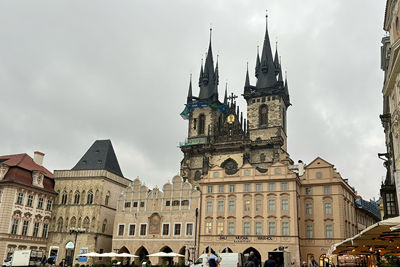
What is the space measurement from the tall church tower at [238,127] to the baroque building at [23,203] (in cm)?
2091

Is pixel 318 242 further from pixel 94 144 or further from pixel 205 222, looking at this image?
pixel 94 144

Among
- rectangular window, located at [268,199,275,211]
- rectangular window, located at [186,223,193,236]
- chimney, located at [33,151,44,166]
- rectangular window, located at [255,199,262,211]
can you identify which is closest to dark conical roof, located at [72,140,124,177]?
chimney, located at [33,151,44,166]

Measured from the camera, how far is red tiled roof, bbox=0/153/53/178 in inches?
1989

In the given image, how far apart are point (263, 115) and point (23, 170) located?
1468 inches

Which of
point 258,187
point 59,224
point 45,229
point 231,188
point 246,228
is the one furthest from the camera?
point 59,224

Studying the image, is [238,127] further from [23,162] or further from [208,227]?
[23,162]

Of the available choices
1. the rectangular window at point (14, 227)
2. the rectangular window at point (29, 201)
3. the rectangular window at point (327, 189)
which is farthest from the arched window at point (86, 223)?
the rectangular window at point (327, 189)

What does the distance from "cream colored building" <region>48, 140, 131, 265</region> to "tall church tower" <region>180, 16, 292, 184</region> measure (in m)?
13.0

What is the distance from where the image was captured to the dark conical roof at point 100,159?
5594 cm

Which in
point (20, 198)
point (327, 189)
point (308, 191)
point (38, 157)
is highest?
point (38, 157)

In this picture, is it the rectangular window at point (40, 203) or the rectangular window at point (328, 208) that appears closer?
the rectangular window at point (328, 208)

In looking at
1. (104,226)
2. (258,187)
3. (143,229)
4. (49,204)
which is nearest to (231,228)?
(258,187)

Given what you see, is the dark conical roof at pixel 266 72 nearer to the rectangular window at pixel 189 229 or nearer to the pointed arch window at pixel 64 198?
the rectangular window at pixel 189 229

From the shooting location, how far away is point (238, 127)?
209ft
